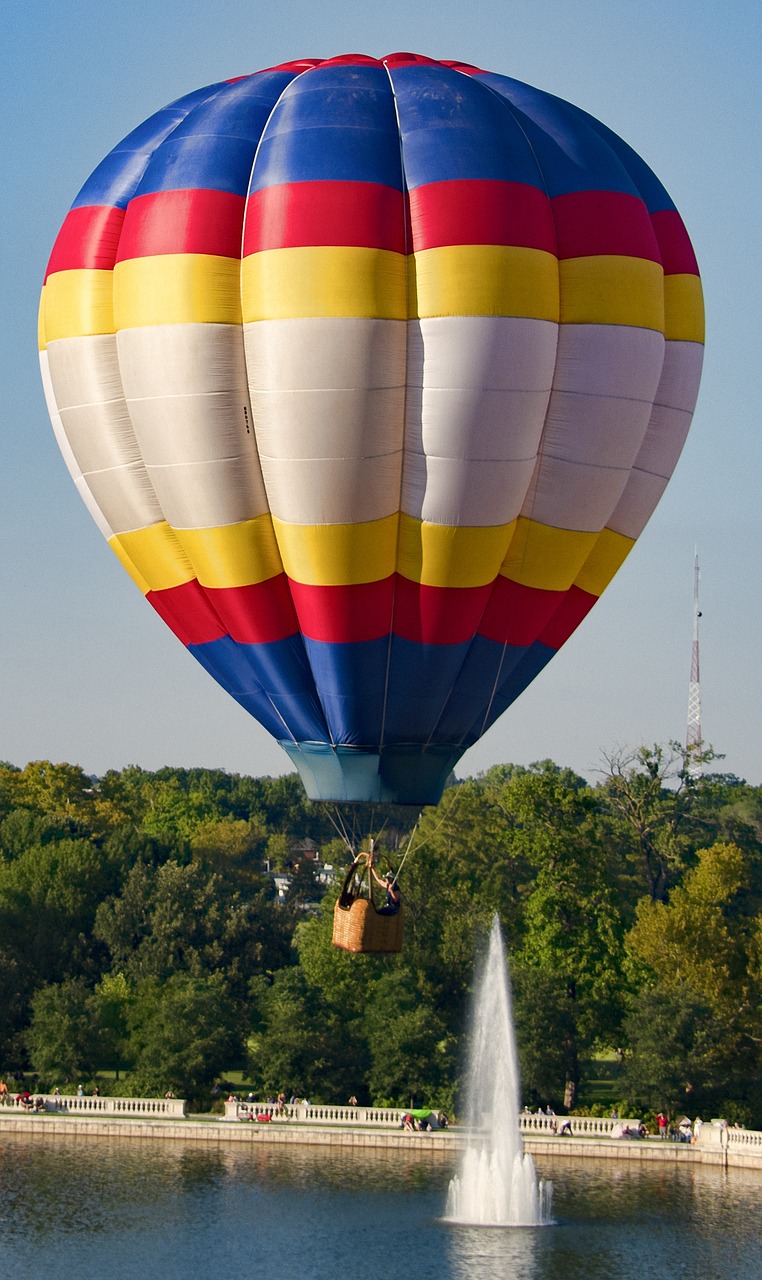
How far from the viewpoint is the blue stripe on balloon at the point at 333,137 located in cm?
3650

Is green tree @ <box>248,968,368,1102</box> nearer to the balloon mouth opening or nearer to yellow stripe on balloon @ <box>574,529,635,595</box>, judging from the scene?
yellow stripe on balloon @ <box>574,529,635,595</box>

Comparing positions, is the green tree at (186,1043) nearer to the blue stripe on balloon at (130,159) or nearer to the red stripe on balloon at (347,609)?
the red stripe on balloon at (347,609)

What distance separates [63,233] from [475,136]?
8.22 meters

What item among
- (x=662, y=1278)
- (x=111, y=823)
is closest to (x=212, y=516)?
(x=662, y=1278)

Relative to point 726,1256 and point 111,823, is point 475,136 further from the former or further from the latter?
point 111,823

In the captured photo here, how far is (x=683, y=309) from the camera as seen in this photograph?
40438 millimetres

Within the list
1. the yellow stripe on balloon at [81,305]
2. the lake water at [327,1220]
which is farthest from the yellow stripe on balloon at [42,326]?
the lake water at [327,1220]

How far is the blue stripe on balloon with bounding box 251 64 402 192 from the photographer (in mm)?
36500

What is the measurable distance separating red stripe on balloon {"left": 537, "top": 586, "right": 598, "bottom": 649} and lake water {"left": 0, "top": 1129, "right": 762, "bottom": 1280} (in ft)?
51.7

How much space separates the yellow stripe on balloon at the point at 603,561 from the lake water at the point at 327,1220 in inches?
660

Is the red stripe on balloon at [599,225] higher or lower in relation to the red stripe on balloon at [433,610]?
higher

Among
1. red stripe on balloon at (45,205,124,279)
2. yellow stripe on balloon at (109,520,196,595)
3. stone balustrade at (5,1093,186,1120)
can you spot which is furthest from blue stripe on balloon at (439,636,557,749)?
stone balustrade at (5,1093,186,1120)

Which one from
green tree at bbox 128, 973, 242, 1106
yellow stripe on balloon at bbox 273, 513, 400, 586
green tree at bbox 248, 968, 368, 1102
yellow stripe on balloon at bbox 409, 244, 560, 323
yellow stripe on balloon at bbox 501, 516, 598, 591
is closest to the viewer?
yellow stripe on balloon at bbox 409, 244, 560, 323

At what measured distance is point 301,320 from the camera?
119 feet
